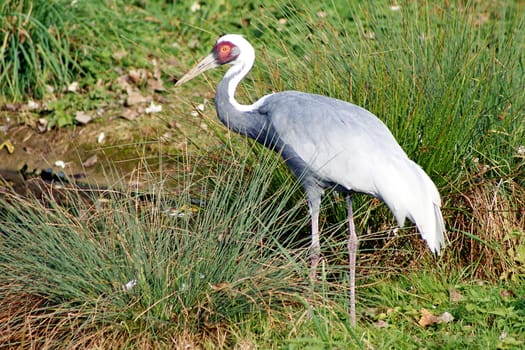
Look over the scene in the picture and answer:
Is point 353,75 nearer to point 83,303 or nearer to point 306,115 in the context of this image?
point 306,115

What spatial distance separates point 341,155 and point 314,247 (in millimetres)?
505

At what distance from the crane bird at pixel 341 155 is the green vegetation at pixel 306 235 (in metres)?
0.14

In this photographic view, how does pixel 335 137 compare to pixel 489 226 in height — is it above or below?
above

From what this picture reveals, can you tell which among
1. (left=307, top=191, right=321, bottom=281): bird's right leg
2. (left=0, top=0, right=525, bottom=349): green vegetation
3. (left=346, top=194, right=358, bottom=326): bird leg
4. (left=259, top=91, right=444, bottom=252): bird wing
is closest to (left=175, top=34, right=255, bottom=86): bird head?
(left=0, top=0, right=525, bottom=349): green vegetation

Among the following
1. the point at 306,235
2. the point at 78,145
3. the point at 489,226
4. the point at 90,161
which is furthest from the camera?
the point at 78,145

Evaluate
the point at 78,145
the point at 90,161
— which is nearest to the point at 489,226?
the point at 90,161

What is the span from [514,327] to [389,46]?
6.01 feet

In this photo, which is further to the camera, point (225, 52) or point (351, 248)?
point (225, 52)

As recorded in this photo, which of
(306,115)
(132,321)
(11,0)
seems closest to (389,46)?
(306,115)

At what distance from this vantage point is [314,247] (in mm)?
4812

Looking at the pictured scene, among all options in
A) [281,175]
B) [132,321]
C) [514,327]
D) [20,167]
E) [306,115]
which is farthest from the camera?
[20,167]

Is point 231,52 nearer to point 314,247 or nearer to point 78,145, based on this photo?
point 314,247

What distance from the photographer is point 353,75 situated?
18.4 feet

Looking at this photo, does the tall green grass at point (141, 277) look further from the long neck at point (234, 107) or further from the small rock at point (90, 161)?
the small rock at point (90, 161)
